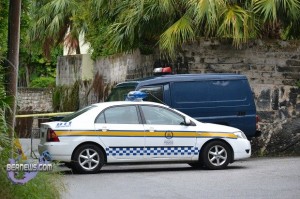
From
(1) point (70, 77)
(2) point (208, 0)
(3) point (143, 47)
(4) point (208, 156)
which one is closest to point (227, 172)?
(4) point (208, 156)

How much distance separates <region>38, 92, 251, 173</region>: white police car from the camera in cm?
1577

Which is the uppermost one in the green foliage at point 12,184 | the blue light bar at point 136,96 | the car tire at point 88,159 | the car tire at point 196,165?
the blue light bar at point 136,96

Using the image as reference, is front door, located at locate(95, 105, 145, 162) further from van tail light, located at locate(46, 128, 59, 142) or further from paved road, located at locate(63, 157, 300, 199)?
van tail light, located at locate(46, 128, 59, 142)

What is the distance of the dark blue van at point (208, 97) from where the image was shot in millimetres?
18419

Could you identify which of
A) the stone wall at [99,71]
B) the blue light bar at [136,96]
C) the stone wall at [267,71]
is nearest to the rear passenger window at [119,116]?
the blue light bar at [136,96]

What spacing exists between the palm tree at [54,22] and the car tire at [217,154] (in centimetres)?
1884

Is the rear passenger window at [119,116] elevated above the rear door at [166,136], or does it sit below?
above

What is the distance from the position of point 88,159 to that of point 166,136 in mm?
1605

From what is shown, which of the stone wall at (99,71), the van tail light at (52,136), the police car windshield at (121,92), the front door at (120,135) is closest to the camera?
the van tail light at (52,136)

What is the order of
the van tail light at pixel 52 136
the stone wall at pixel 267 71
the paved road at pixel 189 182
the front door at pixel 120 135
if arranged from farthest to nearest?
the stone wall at pixel 267 71 < the front door at pixel 120 135 < the van tail light at pixel 52 136 < the paved road at pixel 189 182

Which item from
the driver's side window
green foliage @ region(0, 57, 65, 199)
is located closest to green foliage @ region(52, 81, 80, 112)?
the driver's side window

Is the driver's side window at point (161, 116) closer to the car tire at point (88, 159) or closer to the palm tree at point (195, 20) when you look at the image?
the car tire at point (88, 159)

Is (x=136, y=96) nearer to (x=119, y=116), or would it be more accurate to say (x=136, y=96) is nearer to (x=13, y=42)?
(x=119, y=116)

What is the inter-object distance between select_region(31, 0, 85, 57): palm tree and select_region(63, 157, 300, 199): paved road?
61.1ft
